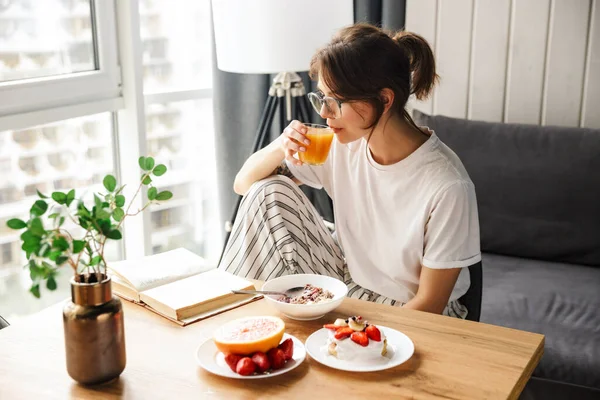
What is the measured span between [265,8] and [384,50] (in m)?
0.86

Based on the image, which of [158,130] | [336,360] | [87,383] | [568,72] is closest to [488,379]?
[336,360]

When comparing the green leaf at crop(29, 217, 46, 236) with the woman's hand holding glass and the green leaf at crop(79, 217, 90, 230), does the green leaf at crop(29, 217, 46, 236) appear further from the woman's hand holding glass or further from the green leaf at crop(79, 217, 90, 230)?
the woman's hand holding glass

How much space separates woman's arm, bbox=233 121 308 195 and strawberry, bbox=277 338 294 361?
0.68m

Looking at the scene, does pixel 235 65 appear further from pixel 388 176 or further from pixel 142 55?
pixel 388 176

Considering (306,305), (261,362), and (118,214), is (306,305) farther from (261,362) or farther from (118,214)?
(118,214)

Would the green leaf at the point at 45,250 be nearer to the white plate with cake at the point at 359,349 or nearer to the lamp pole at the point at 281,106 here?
the white plate with cake at the point at 359,349

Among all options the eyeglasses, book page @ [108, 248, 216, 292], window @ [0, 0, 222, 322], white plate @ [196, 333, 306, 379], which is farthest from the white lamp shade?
white plate @ [196, 333, 306, 379]

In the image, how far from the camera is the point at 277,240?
2.01m

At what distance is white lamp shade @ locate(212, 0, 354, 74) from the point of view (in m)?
2.57

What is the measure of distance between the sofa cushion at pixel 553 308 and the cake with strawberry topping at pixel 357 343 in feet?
2.66

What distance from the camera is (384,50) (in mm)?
1820

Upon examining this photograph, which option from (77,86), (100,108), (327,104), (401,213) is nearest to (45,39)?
(77,86)

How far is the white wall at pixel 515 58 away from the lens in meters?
2.83

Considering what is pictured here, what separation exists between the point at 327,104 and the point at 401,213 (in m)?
0.38
